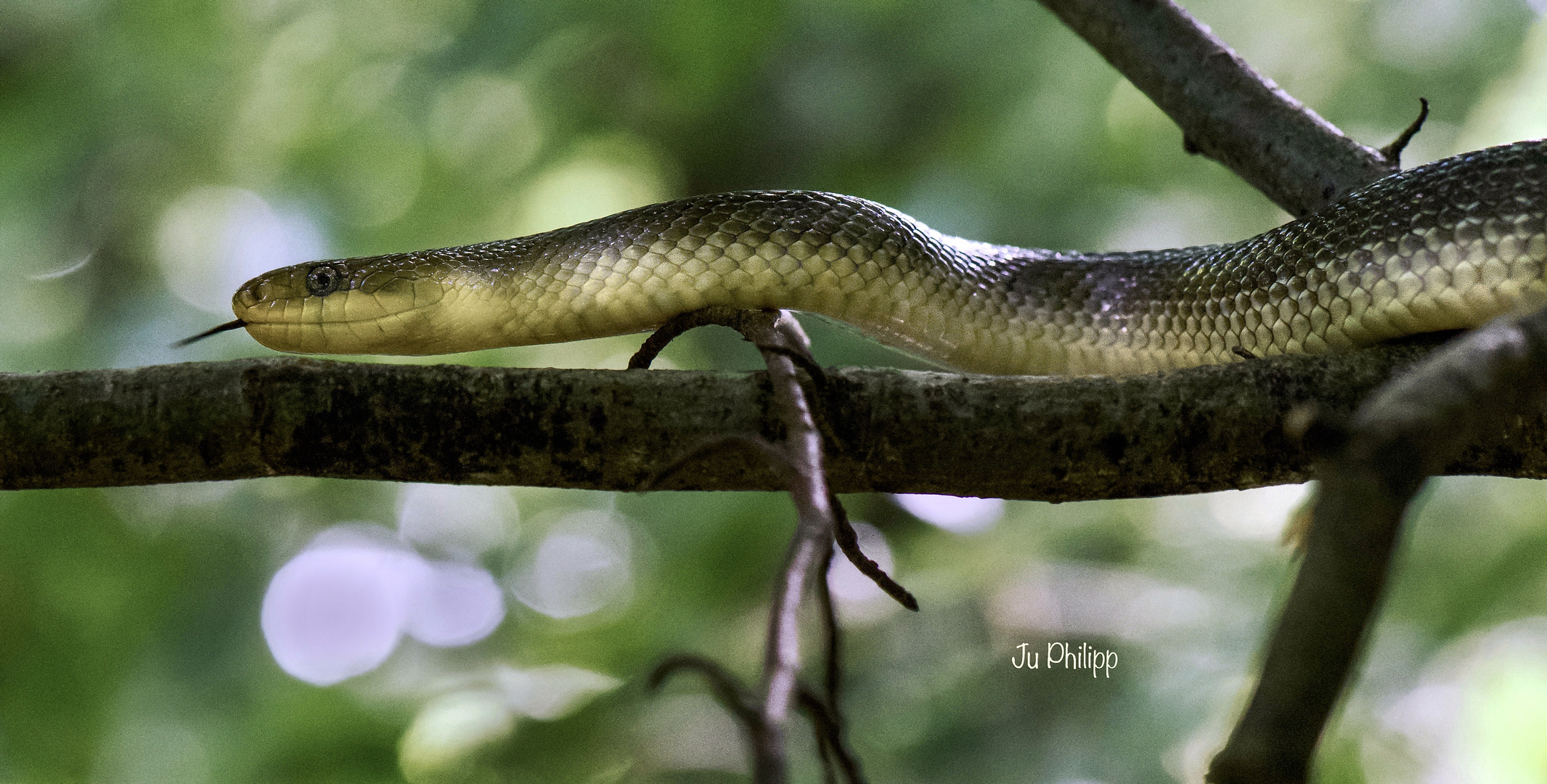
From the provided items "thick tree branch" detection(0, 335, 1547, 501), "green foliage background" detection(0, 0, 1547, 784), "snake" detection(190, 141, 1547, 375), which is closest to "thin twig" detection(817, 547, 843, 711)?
"thick tree branch" detection(0, 335, 1547, 501)

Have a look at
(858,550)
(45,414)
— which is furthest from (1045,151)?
(45,414)

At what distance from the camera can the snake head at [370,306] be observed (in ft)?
7.66

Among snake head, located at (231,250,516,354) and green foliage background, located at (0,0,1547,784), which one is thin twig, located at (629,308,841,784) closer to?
snake head, located at (231,250,516,354)

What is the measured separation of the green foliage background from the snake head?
1.61 meters

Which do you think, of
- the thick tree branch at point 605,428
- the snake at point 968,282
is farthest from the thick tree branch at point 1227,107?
the thick tree branch at point 605,428

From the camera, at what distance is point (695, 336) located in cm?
414

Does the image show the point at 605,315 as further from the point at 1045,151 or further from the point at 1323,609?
the point at 1045,151

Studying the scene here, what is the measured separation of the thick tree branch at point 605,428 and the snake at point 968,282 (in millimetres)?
536

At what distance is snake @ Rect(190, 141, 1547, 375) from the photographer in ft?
5.96

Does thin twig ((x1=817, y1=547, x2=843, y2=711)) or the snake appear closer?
thin twig ((x1=817, y1=547, x2=843, y2=711))

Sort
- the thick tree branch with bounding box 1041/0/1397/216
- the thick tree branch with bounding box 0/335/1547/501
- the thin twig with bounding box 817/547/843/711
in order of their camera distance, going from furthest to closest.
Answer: the thick tree branch with bounding box 1041/0/1397/216, the thick tree branch with bounding box 0/335/1547/501, the thin twig with bounding box 817/547/843/711

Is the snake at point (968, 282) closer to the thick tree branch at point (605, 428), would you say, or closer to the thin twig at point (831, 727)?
the thick tree branch at point (605, 428)

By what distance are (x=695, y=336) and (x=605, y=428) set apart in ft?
8.91

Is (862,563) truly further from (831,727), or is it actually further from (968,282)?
(968,282)
